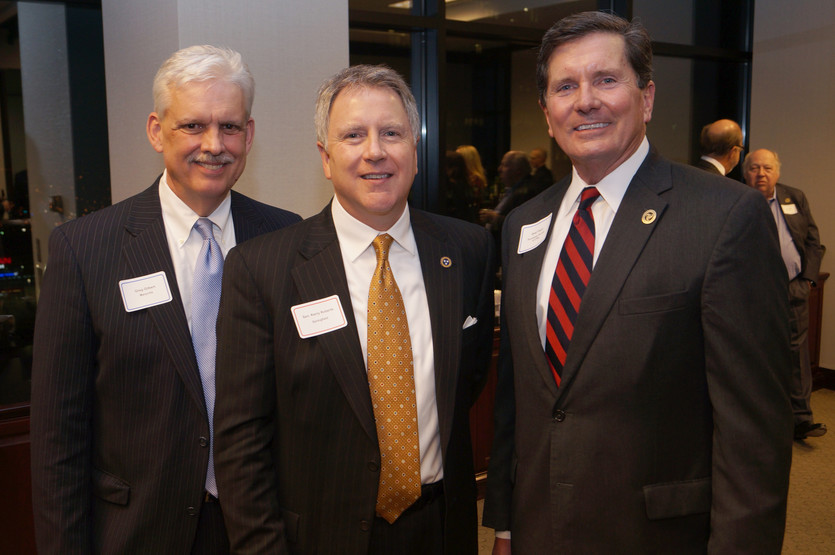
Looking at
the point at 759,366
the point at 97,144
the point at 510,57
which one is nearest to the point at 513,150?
the point at 510,57

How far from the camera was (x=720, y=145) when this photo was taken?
465cm

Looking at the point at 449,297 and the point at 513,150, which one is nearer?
the point at 449,297

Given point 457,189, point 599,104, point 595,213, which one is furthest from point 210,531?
point 457,189

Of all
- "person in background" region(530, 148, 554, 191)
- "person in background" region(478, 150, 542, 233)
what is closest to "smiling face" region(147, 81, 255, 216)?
"person in background" region(478, 150, 542, 233)

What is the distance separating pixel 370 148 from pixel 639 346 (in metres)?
0.71

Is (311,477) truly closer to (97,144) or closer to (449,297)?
(449,297)

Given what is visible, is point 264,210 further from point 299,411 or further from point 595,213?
point 595,213

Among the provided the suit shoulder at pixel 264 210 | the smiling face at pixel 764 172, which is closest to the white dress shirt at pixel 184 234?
the suit shoulder at pixel 264 210

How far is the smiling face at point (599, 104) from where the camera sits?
1.54m

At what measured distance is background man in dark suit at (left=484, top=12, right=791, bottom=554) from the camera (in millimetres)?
1372

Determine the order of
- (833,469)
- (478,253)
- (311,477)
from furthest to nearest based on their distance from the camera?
(833,469) → (478,253) → (311,477)

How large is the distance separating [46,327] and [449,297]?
0.91m

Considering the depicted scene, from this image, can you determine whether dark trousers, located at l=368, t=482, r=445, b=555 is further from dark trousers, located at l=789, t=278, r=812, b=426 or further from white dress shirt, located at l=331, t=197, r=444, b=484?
dark trousers, located at l=789, t=278, r=812, b=426

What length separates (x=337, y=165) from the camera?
1538 mm
